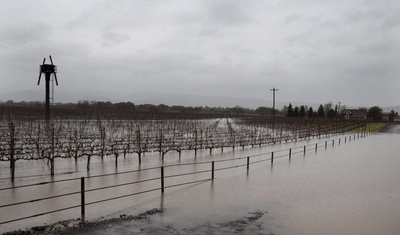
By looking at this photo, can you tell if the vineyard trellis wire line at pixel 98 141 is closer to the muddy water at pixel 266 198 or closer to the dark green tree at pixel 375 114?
the muddy water at pixel 266 198

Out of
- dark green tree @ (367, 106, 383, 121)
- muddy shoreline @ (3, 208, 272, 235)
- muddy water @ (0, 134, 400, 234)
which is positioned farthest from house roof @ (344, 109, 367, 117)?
muddy shoreline @ (3, 208, 272, 235)

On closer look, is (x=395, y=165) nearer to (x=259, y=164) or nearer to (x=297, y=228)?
(x=259, y=164)

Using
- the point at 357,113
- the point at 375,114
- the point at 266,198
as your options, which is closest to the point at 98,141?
the point at 266,198

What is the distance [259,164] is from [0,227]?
548 inches

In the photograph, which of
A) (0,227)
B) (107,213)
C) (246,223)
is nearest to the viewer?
(0,227)

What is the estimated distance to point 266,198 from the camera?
11680 millimetres

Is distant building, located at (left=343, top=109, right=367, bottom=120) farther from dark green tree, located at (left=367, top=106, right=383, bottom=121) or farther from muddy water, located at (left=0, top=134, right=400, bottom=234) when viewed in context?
muddy water, located at (left=0, top=134, right=400, bottom=234)

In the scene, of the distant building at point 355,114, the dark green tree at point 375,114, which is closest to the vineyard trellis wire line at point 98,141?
the dark green tree at point 375,114

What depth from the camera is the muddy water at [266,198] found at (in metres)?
9.12

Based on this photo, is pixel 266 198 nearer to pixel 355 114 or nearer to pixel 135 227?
pixel 135 227

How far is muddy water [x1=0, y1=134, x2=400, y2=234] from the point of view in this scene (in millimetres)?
9117

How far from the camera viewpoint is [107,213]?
379 inches

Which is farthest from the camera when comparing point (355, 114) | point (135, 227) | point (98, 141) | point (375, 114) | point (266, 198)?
point (355, 114)

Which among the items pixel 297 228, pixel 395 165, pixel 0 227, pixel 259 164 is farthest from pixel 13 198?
pixel 395 165
